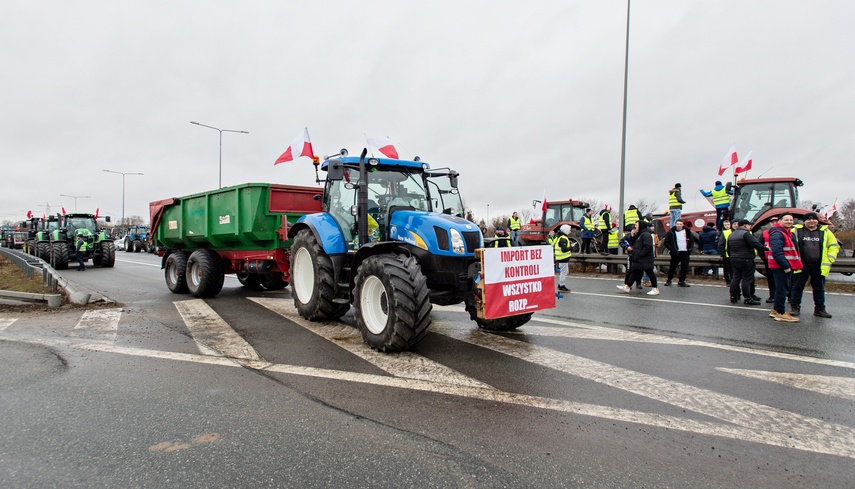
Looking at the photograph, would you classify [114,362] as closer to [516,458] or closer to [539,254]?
[516,458]

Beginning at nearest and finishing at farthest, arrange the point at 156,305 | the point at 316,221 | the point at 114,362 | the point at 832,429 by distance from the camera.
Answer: the point at 832,429
the point at 114,362
the point at 316,221
the point at 156,305

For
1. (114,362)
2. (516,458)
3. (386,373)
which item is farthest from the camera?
(114,362)

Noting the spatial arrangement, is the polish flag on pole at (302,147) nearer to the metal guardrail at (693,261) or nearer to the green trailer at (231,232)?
the green trailer at (231,232)

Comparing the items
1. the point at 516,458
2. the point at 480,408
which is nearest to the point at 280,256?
the point at 480,408

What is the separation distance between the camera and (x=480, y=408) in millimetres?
3631

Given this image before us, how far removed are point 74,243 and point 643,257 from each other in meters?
22.1

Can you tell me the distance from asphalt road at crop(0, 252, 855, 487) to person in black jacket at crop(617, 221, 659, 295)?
11.5ft

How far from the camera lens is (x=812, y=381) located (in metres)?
4.20

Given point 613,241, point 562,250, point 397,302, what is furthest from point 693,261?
point 397,302

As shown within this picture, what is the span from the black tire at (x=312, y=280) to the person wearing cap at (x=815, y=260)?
7.14 metres

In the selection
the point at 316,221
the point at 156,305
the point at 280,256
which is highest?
the point at 316,221

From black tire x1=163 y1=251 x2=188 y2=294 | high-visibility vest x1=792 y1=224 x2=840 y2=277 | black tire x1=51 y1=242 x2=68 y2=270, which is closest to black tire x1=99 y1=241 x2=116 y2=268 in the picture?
black tire x1=51 y1=242 x2=68 y2=270

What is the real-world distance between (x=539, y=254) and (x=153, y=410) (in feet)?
14.2

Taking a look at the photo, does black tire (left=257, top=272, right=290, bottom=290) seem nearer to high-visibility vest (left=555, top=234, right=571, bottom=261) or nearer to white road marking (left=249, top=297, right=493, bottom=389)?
white road marking (left=249, top=297, right=493, bottom=389)
